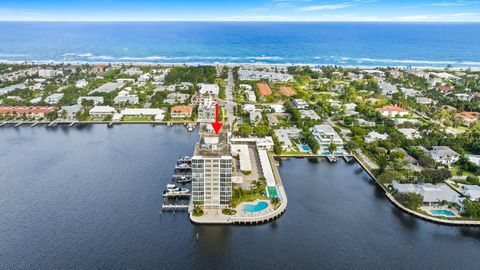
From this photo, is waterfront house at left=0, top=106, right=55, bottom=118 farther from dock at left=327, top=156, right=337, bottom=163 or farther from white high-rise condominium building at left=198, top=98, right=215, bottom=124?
dock at left=327, top=156, right=337, bottom=163

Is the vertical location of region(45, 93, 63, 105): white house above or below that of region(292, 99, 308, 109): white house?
above

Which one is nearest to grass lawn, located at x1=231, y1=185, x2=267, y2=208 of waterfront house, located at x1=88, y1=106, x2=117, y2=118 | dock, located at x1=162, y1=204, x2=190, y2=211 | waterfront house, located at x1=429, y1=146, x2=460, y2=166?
dock, located at x1=162, y1=204, x2=190, y2=211

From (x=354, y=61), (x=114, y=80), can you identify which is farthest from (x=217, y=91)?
(x=354, y=61)

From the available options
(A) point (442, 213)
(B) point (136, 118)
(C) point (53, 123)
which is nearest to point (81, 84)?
(C) point (53, 123)

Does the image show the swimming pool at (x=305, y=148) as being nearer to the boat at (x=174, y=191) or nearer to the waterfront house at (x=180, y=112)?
the boat at (x=174, y=191)

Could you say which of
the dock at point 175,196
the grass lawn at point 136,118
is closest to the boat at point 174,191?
the dock at point 175,196

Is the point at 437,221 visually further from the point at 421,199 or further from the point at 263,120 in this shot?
the point at 263,120
